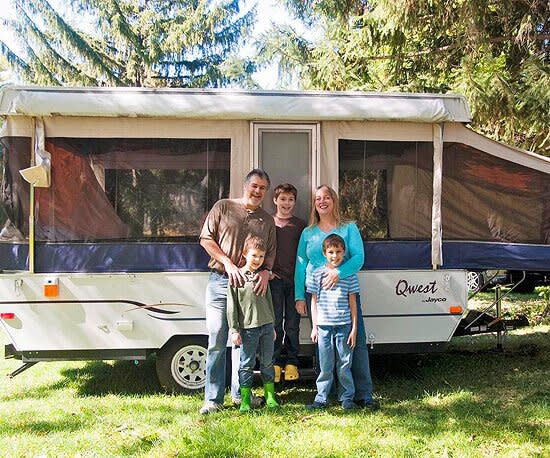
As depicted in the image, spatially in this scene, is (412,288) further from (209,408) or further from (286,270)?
(209,408)

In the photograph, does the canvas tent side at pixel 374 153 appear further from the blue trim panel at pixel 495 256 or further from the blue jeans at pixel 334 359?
the blue jeans at pixel 334 359

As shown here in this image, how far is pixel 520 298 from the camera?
11.8 m

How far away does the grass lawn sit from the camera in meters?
4.12

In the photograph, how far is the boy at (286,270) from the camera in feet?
16.8

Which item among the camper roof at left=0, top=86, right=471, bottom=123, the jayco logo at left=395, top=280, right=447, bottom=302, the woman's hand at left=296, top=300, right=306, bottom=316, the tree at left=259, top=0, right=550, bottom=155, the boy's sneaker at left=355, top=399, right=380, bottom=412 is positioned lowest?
the boy's sneaker at left=355, top=399, right=380, bottom=412

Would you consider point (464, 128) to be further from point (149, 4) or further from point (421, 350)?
point (149, 4)

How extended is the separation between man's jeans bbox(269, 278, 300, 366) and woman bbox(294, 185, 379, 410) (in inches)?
8.0

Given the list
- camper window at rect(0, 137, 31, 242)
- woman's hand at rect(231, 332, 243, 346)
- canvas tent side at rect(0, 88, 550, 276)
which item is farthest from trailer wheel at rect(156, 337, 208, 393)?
camper window at rect(0, 137, 31, 242)

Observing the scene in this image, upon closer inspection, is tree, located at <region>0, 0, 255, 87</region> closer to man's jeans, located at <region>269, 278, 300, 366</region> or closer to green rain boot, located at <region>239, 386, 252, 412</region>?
man's jeans, located at <region>269, 278, 300, 366</region>

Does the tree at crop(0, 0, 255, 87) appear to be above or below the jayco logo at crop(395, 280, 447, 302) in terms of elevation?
above

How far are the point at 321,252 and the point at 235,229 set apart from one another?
28.4 inches

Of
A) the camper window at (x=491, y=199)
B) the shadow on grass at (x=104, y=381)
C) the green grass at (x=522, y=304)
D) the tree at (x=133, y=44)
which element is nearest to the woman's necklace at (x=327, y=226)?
the camper window at (x=491, y=199)

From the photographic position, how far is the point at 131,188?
534 cm

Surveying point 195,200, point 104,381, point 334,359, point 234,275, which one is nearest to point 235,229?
point 234,275
